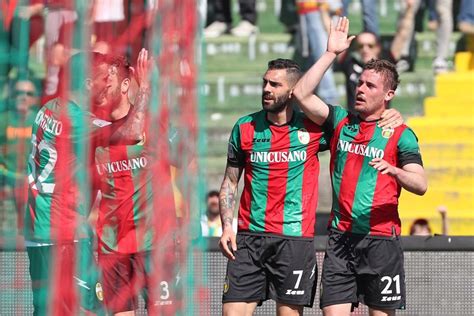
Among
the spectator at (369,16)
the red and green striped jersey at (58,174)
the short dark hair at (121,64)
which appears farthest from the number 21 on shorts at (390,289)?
the spectator at (369,16)

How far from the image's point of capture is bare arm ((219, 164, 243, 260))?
7465mm

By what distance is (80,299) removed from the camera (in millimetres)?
→ 6488

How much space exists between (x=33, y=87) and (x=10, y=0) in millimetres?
545

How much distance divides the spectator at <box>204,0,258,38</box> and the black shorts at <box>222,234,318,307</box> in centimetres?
623

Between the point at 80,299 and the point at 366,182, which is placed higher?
the point at 366,182

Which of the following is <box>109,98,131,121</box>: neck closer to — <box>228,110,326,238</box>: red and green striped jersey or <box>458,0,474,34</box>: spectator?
<box>228,110,326,238</box>: red and green striped jersey

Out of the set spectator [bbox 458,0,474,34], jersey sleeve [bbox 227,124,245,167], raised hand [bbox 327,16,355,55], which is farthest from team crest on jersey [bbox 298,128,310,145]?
spectator [bbox 458,0,474,34]

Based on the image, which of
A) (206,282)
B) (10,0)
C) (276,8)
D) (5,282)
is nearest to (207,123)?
(276,8)

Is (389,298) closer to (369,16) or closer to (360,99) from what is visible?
(360,99)

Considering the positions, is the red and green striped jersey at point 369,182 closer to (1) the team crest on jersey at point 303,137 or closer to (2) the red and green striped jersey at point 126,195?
(1) the team crest on jersey at point 303,137

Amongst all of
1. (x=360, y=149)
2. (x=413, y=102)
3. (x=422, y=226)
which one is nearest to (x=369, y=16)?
(x=413, y=102)

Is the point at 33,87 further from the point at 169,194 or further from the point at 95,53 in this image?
the point at 169,194

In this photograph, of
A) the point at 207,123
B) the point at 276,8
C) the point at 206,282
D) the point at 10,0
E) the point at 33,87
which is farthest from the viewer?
the point at 276,8

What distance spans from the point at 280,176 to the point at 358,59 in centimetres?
504
